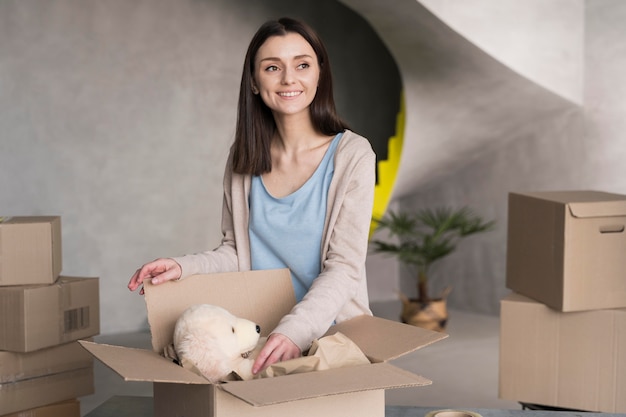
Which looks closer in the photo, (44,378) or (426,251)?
(44,378)

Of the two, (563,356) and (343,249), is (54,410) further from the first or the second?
(563,356)

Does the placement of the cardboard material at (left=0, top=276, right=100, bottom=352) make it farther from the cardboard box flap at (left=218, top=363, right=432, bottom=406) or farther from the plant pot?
the plant pot

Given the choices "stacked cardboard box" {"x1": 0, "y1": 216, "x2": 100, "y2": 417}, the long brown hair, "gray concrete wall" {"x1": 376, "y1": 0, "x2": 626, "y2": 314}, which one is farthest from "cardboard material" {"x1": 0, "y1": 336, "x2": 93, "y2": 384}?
"gray concrete wall" {"x1": 376, "y1": 0, "x2": 626, "y2": 314}

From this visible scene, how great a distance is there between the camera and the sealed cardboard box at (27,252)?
2129 mm

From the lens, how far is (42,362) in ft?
7.19

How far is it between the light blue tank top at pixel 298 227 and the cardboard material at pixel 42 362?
877 millimetres

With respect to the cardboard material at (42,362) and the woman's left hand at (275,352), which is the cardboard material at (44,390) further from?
the woman's left hand at (275,352)

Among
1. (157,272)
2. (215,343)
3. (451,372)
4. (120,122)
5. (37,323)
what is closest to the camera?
(215,343)

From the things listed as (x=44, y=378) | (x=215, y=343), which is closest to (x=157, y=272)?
(x=215, y=343)

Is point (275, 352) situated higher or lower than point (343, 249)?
lower

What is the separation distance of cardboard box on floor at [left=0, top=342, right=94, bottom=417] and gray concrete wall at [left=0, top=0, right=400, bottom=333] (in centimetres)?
225

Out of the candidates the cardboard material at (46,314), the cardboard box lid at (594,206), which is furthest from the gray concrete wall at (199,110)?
the cardboard material at (46,314)

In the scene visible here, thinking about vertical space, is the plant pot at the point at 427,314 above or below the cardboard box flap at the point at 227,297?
below

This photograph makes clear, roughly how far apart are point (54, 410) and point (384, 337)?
4.09 ft
